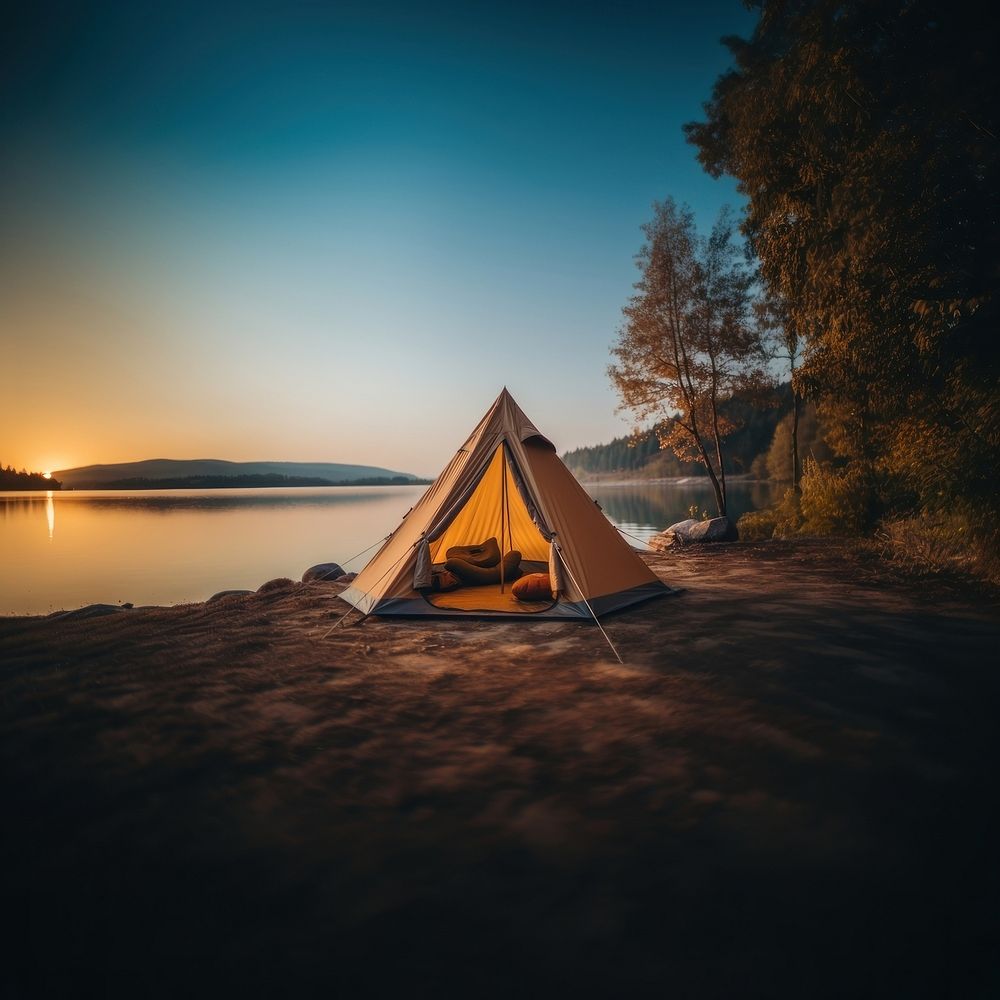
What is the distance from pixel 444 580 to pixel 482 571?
72 centimetres

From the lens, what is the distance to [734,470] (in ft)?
321

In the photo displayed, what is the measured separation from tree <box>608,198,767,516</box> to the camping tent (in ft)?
28.1

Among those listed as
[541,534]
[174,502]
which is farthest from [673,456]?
[541,534]

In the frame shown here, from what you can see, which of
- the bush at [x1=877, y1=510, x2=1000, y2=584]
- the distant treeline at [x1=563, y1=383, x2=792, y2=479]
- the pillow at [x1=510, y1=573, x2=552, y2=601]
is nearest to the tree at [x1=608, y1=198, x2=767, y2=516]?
the bush at [x1=877, y1=510, x2=1000, y2=584]

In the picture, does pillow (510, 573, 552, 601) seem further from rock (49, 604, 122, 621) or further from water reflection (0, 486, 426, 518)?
water reflection (0, 486, 426, 518)

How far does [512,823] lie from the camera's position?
2.62 meters

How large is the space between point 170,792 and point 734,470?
105 metres

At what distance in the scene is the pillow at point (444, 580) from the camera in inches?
318

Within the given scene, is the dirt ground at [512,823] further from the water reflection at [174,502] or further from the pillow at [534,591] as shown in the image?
the water reflection at [174,502]

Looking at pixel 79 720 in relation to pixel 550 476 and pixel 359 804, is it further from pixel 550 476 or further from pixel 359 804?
pixel 550 476

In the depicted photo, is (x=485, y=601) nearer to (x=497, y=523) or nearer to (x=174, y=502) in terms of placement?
(x=497, y=523)

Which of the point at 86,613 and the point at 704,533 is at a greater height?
the point at 704,533

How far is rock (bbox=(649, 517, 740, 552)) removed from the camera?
13.6 metres

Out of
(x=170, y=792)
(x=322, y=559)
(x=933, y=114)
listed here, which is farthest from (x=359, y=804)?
(x=322, y=559)
